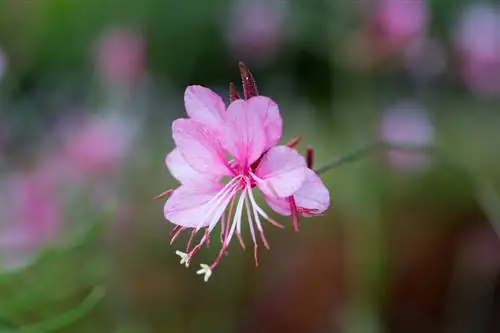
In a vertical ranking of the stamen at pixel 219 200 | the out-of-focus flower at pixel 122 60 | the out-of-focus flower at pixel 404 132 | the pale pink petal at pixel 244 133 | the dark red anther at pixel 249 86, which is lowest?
the out-of-focus flower at pixel 404 132

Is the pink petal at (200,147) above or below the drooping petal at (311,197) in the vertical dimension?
above

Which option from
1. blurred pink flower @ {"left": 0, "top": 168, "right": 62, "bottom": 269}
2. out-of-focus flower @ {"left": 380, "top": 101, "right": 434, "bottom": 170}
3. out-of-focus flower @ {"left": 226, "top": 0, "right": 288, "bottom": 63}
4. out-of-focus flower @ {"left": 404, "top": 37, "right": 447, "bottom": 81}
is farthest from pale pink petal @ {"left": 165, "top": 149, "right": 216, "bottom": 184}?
out-of-focus flower @ {"left": 226, "top": 0, "right": 288, "bottom": 63}

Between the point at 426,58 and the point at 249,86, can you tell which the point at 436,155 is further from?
the point at 426,58

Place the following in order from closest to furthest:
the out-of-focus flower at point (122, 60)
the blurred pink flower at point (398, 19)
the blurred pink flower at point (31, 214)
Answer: the blurred pink flower at point (31, 214)
the blurred pink flower at point (398, 19)
the out-of-focus flower at point (122, 60)

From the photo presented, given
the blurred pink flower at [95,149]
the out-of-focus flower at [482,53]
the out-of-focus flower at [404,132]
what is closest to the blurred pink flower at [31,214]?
the blurred pink flower at [95,149]

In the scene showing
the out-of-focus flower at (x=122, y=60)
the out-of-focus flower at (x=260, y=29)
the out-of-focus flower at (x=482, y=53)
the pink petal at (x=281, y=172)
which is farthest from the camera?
the out-of-focus flower at (x=260, y=29)

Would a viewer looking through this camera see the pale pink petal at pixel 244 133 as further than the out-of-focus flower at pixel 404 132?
No

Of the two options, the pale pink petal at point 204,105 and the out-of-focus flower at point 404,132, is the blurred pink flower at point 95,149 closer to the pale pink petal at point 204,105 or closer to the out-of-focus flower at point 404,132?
the out-of-focus flower at point 404,132

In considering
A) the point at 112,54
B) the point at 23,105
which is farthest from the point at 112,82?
the point at 23,105
